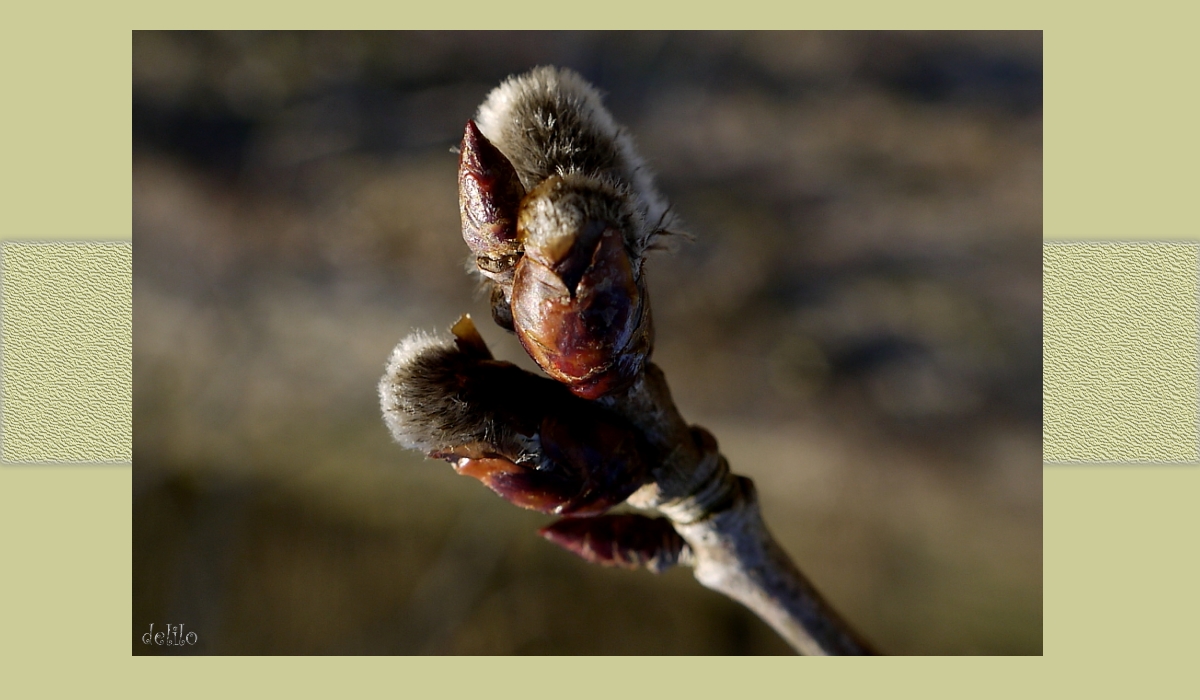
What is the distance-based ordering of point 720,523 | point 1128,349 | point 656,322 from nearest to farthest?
point 720,523 → point 1128,349 → point 656,322

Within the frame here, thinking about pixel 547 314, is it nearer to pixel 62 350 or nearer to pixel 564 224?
pixel 564 224

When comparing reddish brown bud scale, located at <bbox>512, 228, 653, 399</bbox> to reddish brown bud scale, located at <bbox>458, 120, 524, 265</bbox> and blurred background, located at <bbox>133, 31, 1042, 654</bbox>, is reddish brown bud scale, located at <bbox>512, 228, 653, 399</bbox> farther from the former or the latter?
blurred background, located at <bbox>133, 31, 1042, 654</bbox>

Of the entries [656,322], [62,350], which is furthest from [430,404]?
[656,322]

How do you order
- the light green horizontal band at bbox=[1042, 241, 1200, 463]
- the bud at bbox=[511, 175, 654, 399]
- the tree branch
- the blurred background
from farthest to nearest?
the blurred background < the light green horizontal band at bbox=[1042, 241, 1200, 463] < the tree branch < the bud at bbox=[511, 175, 654, 399]

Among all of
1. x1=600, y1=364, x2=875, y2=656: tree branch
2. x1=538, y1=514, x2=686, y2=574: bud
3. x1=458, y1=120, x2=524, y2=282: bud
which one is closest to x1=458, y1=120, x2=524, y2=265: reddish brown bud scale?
x1=458, y1=120, x2=524, y2=282: bud

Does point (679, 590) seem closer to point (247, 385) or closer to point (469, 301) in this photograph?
point (469, 301)

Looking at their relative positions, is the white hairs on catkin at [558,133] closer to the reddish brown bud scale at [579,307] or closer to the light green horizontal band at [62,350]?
the reddish brown bud scale at [579,307]
